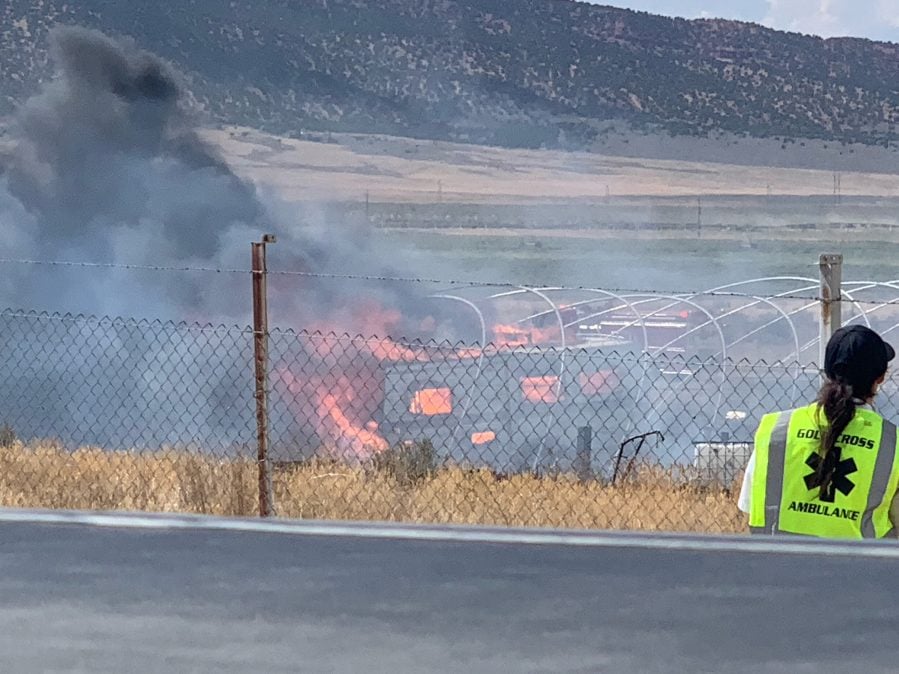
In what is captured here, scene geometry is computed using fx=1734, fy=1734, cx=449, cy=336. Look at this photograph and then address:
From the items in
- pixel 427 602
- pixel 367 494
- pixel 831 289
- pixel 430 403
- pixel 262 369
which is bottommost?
pixel 430 403

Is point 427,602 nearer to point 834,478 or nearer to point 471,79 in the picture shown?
point 834,478

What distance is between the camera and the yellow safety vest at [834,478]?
4.85 m

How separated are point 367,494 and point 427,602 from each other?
7364 millimetres

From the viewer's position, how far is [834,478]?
4867mm

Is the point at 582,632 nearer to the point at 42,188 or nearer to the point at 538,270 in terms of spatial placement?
the point at 42,188

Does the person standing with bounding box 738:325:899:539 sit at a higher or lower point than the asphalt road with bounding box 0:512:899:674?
higher

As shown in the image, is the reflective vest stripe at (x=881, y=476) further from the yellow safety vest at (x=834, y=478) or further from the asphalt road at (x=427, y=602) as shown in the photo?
the asphalt road at (x=427, y=602)

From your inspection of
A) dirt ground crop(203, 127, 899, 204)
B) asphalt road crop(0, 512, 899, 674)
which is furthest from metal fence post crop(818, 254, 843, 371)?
dirt ground crop(203, 127, 899, 204)

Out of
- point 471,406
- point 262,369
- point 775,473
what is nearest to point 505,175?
point 471,406

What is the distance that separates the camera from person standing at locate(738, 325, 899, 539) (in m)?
4.84

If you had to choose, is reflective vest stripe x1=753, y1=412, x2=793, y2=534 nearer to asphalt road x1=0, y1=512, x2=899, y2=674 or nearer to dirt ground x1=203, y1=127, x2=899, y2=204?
asphalt road x1=0, y1=512, x2=899, y2=674

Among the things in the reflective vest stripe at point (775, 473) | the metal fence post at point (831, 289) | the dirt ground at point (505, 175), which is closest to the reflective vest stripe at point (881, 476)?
the reflective vest stripe at point (775, 473)

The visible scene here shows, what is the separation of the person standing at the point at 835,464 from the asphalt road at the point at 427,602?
46 cm

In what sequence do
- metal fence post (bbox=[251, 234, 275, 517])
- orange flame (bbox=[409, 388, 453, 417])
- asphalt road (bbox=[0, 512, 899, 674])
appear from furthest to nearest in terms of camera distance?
orange flame (bbox=[409, 388, 453, 417]) → metal fence post (bbox=[251, 234, 275, 517]) → asphalt road (bbox=[0, 512, 899, 674])
